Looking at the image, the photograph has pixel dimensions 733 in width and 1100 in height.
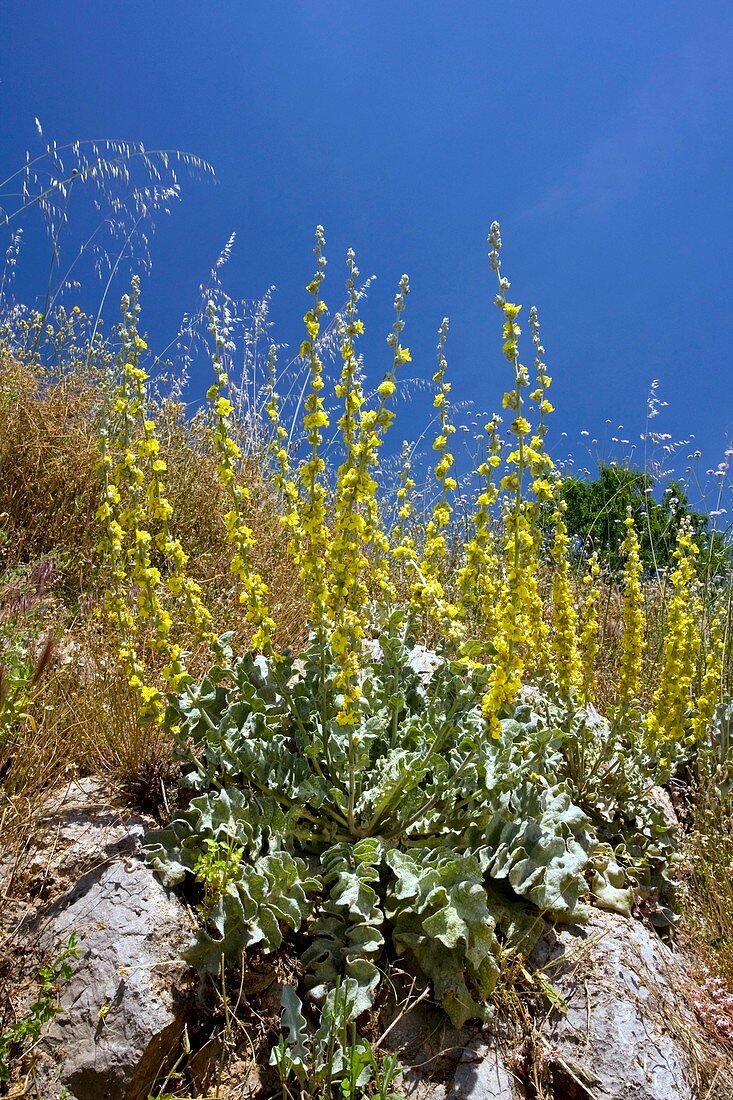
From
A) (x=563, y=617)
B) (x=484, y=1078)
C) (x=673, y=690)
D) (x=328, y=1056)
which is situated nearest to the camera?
(x=328, y=1056)

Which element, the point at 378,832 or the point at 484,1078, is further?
the point at 378,832

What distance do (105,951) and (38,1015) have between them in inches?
8.9

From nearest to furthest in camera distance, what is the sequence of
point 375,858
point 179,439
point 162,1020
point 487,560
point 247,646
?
point 162,1020, point 375,858, point 487,560, point 247,646, point 179,439

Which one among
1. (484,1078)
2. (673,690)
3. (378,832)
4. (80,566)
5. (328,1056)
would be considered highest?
(80,566)

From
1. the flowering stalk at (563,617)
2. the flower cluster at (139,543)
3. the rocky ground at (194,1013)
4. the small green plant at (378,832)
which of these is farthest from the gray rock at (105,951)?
the flowering stalk at (563,617)

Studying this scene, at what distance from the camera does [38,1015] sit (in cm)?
201

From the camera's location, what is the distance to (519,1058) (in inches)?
87.7

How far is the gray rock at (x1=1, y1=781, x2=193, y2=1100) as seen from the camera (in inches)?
79.0

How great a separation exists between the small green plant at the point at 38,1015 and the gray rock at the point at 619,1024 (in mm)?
1533

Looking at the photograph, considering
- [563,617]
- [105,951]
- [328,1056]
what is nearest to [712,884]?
[563,617]

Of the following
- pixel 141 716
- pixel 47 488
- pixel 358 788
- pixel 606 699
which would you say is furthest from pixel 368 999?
pixel 47 488

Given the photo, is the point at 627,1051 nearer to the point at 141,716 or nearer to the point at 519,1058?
the point at 519,1058

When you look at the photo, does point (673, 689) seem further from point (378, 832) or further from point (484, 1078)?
point (484, 1078)

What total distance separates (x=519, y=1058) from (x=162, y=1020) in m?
1.12
